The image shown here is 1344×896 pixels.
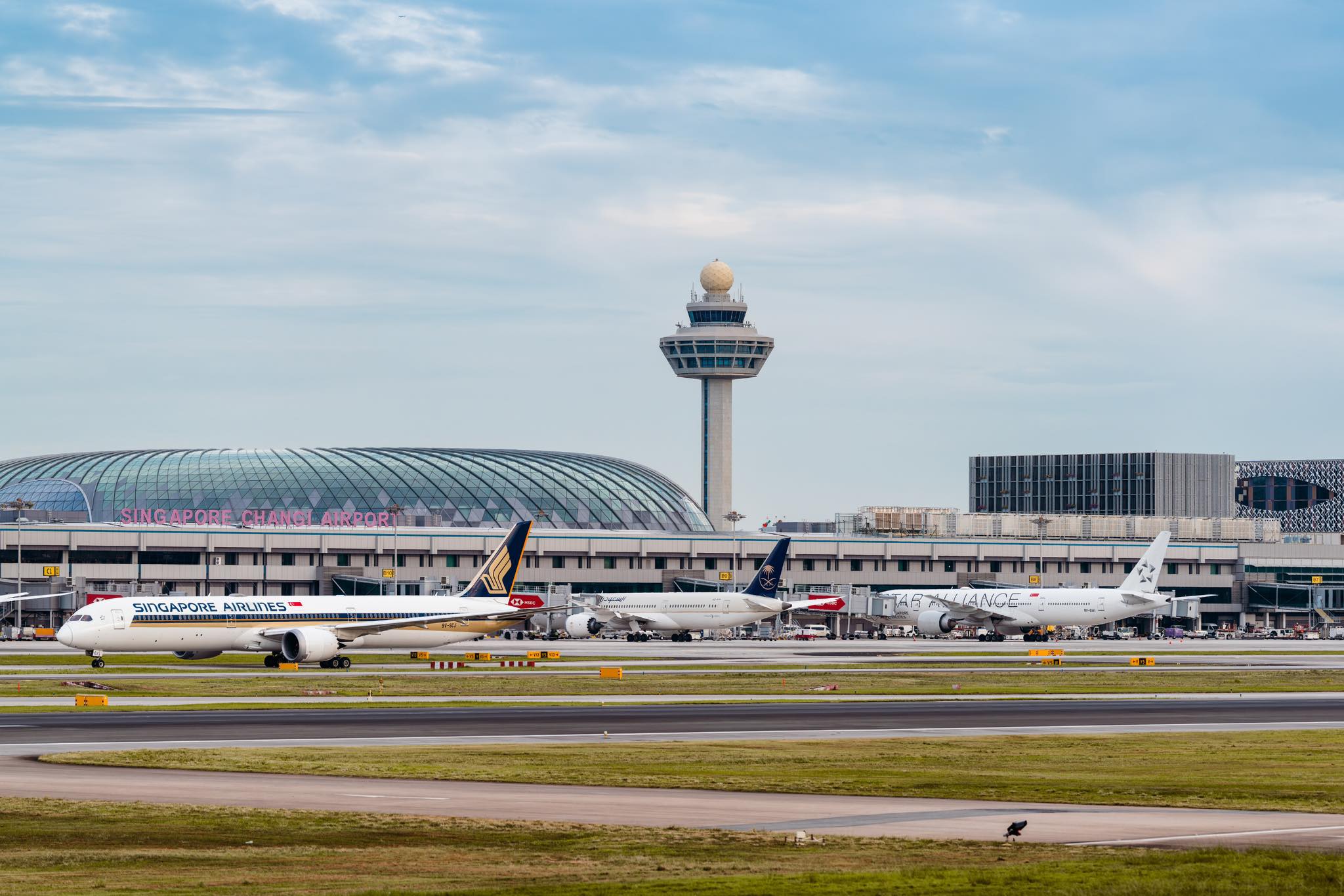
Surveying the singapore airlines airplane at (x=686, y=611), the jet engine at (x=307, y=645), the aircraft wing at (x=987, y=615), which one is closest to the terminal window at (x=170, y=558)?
the singapore airlines airplane at (x=686, y=611)

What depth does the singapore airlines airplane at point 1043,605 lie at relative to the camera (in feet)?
509

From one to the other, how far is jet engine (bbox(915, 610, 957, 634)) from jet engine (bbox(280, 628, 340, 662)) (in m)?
77.6

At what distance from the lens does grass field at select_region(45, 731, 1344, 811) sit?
36438mm

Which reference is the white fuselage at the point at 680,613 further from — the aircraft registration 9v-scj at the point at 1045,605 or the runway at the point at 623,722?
the runway at the point at 623,722

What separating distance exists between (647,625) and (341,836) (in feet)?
419

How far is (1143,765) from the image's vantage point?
4422 centimetres

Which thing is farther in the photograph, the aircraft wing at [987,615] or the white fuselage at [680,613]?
the aircraft wing at [987,615]

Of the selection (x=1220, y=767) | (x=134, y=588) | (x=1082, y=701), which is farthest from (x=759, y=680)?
(x=134, y=588)

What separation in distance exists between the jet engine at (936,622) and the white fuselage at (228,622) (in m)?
64.8

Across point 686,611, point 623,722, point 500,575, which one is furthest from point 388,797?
point 686,611

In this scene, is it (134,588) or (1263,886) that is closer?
(1263,886)

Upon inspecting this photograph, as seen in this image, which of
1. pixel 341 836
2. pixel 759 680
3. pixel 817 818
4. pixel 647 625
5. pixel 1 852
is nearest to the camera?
pixel 1 852

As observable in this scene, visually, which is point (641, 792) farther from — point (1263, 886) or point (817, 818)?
point (1263, 886)

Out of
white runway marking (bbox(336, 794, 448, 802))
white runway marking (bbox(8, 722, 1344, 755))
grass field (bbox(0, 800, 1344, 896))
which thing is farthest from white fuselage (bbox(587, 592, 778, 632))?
grass field (bbox(0, 800, 1344, 896))
